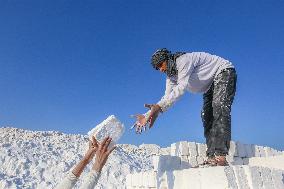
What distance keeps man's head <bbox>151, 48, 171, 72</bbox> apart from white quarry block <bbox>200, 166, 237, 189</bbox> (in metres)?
1.19

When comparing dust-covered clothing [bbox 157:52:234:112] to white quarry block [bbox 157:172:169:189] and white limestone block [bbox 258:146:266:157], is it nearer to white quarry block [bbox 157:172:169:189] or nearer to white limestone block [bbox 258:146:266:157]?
white quarry block [bbox 157:172:169:189]

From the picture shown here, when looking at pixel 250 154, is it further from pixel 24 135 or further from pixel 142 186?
pixel 24 135

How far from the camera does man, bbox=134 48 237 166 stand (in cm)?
308

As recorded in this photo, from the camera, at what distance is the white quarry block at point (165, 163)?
4.09 meters

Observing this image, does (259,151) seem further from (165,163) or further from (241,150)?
(165,163)

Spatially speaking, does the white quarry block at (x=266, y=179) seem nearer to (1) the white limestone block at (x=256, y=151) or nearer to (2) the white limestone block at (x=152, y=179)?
(2) the white limestone block at (x=152, y=179)

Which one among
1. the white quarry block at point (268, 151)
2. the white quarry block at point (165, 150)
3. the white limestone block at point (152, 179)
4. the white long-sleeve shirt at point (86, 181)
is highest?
the white quarry block at point (165, 150)

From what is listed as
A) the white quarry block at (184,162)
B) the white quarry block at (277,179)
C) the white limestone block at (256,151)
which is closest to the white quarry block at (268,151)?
the white limestone block at (256,151)

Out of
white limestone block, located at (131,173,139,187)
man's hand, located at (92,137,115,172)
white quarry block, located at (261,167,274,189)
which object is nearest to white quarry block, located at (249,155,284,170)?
white limestone block, located at (131,173,139,187)

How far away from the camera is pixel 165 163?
421cm

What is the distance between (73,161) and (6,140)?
10.1 ft

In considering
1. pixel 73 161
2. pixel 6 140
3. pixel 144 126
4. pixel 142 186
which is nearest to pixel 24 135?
pixel 6 140

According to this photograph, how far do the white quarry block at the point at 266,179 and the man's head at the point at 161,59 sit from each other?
134 centimetres

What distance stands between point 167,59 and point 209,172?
124cm
